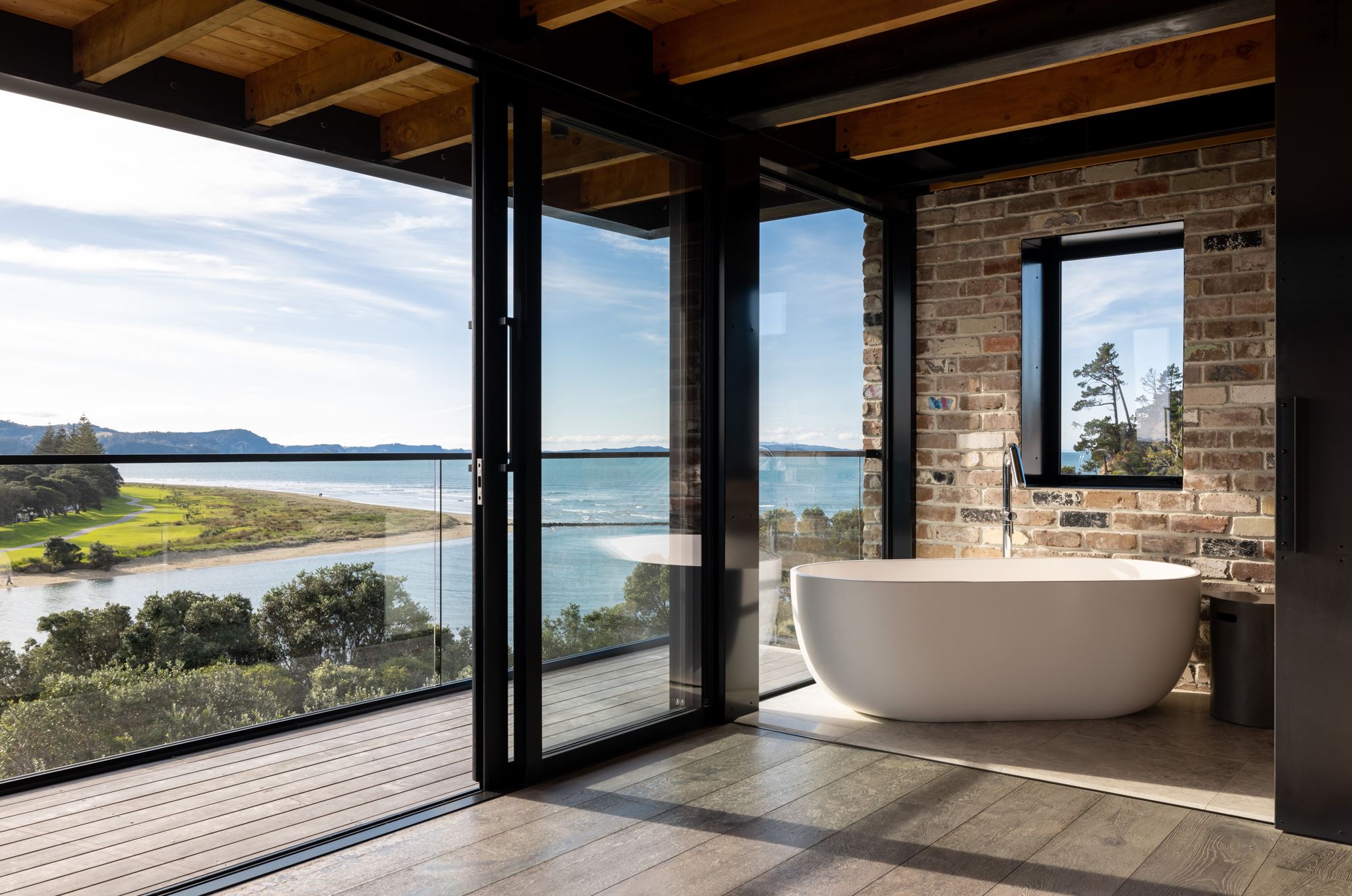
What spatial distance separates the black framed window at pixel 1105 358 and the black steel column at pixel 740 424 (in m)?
1.60

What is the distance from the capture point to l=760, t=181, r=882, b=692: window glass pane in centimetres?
Answer: 434

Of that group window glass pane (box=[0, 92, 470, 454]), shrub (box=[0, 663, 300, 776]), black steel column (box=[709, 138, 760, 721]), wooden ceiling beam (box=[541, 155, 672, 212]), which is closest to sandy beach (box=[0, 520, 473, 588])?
shrub (box=[0, 663, 300, 776])

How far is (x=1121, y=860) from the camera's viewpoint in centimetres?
248

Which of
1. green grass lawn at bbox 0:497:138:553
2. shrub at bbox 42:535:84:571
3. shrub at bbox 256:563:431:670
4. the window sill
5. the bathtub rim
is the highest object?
the window sill

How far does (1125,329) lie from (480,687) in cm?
342

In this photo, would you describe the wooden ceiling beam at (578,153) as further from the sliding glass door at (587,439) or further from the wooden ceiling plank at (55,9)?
the wooden ceiling plank at (55,9)

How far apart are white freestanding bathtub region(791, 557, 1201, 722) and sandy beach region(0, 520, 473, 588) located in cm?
148

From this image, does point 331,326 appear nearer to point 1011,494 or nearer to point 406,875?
point 1011,494

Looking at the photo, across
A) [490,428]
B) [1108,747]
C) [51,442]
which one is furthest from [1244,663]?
[51,442]

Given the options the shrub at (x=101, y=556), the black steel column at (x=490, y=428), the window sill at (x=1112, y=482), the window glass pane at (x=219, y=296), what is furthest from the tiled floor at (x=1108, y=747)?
the window glass pane at (x=219, y=296)

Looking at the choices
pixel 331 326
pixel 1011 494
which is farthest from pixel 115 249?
pixel 1011 494

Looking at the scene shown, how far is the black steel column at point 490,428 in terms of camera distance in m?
3.01

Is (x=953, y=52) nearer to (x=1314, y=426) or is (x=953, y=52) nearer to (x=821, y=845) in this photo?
(x=1314, y=426)

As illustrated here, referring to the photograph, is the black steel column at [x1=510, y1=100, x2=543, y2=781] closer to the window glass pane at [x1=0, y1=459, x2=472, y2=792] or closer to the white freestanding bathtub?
the window glass pane at [x1=0, y1=459, x2=472, y2=792]
